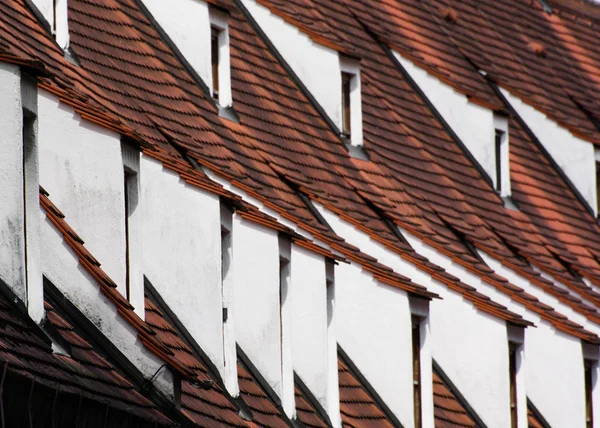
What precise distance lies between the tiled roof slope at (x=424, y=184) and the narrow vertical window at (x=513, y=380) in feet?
4.77

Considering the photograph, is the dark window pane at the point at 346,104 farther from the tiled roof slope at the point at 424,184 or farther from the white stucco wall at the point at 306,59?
the tiled roof slope at the point at 424,184

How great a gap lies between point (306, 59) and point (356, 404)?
746 cm

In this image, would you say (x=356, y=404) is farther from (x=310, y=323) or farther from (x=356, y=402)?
(x=310, y=323)

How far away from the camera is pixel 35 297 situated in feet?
48.9

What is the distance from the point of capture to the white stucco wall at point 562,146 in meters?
36.1

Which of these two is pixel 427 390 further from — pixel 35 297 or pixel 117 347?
pixel 35 297

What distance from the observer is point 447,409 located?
Result: 83.6 ft

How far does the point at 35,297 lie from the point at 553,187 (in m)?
21.1

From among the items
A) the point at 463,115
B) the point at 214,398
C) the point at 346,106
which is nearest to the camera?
the point at 214,398

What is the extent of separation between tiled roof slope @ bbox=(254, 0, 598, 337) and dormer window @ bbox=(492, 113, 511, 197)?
0.47 meters

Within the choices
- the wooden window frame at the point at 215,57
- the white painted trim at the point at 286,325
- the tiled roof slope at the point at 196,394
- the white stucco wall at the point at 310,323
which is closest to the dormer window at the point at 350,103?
the wooden window frame at the point at 215,57

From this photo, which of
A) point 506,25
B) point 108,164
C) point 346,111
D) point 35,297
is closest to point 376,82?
point 346,111

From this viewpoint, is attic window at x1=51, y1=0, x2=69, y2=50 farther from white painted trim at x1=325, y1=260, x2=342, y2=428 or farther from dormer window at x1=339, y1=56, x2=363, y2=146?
dormer window at x1=339, y1=56, x2=363, y2=146

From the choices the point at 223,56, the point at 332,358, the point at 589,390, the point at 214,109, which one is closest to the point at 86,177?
the point at 332,358
